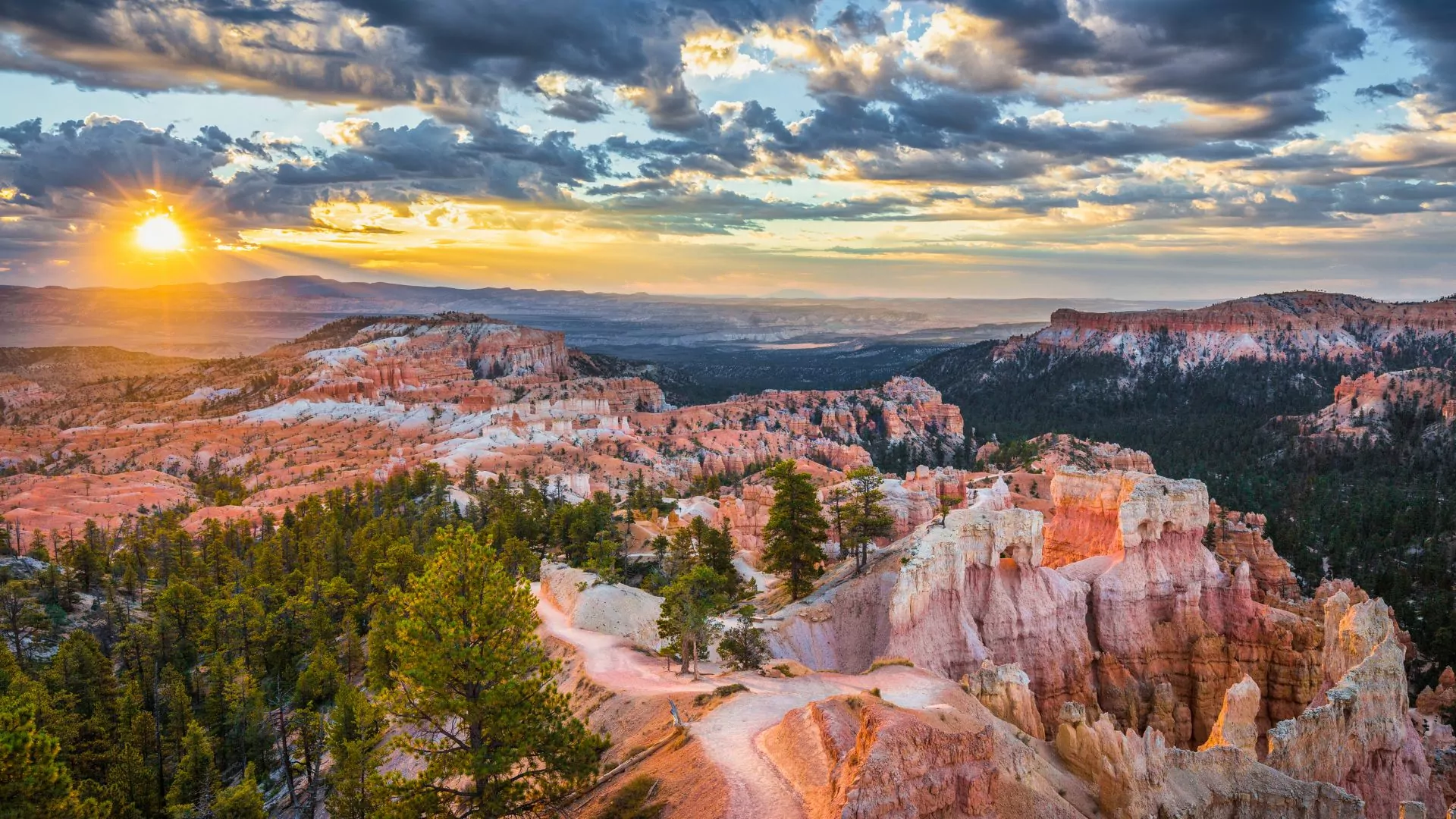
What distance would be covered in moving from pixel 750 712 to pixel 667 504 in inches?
2155

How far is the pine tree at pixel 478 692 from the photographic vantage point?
19.1 meters

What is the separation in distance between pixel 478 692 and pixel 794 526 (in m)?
25.0

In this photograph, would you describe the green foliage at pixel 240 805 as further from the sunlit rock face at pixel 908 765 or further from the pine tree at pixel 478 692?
the sunlit rock face at pixel 908 765

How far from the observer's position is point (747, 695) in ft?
84.4

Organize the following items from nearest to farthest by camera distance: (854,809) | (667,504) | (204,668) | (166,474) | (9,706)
A: (854,809) < (9,706) < (204,668) < (667,504) < (166,474)

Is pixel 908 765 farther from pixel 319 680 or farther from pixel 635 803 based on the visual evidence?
pixel 319 680

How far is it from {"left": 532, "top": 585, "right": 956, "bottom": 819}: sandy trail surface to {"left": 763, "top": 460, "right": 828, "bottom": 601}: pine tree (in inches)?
390

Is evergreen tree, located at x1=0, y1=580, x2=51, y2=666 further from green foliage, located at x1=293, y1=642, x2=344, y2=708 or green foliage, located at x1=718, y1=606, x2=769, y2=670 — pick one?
green foliage, located at x1=718, y1=606, x2=769, y2=670

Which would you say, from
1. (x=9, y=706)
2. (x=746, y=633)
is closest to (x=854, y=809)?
(x=746, y=633)

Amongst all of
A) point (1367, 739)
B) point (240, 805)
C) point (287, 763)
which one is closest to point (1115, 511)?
point (1367, 739)

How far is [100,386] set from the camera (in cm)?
18088

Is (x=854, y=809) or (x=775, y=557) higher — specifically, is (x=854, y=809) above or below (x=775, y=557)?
above

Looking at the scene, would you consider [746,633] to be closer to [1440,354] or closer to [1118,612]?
[1118,612]

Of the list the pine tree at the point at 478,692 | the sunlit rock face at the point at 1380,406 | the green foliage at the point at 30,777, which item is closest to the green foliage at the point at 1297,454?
the sunlit rock face at the point at 1380,406
